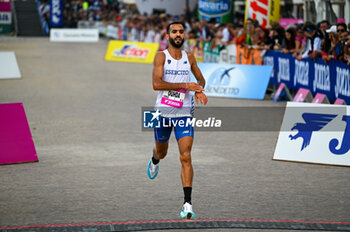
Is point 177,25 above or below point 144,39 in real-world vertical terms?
above

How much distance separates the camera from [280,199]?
7.69m

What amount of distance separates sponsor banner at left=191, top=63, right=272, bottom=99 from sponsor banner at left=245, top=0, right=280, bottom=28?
9.44 ft

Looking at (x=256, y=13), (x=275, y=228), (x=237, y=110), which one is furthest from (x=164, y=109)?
(x=256, y=13)

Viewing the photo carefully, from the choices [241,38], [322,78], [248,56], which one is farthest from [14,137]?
[241,38]

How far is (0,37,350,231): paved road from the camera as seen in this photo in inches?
277

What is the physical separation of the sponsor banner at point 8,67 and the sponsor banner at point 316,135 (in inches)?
573

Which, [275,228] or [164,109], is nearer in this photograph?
[275,228]

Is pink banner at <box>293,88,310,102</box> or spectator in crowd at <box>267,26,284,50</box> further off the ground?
spectator in crowd at <box>267,26,284,50</box>

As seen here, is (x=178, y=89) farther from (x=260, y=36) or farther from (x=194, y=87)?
(x=260, y=36)

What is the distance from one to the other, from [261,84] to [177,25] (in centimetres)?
1129

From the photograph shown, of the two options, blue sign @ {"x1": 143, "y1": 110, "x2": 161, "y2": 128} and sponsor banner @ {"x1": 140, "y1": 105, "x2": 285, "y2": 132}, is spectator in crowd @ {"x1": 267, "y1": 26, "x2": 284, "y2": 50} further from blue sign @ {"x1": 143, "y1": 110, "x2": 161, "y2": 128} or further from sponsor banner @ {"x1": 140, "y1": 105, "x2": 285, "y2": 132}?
blue sign @ {"x1": 143, "y1": 110, "x2": 161, "y2": 128}

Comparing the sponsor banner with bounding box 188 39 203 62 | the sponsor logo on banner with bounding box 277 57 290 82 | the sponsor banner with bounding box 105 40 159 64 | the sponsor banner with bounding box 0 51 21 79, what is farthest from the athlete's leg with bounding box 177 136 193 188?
the sponsor banner with bounding box 105 40 159 64

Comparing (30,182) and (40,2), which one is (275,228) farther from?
(40,2)

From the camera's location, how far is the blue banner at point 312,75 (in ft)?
45.0
